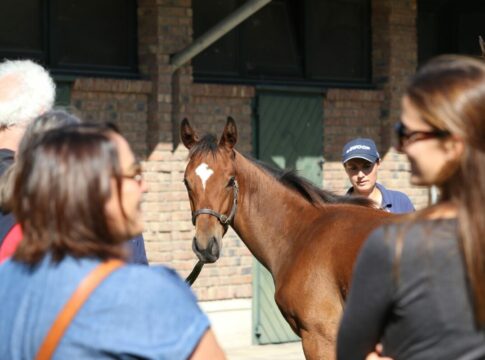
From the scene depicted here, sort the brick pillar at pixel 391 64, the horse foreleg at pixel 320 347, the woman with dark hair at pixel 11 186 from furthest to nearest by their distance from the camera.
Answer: the brick pillar at pixel 391 64
the horse foreleg at pixel 320 347
the woman with dark hair at pixel 11 186

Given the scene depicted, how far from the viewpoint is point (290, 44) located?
12586 mm

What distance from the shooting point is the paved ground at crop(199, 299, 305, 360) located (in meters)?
11.6

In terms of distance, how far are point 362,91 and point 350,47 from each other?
1.74 feet

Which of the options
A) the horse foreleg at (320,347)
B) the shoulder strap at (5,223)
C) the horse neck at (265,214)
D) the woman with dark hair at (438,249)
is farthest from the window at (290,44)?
the woman with dark hair at (438,249)

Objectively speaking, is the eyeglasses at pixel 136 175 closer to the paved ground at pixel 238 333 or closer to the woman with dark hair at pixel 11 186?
the woman with dark hair at pixel 11 186

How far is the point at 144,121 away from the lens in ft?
36.8

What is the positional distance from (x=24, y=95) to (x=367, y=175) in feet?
12.7

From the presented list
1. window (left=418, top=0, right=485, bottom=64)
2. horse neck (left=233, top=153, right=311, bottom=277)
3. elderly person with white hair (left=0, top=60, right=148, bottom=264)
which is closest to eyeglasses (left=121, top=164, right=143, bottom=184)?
elderly person with white hair (left=0, top=60, right=148, bottom=264)

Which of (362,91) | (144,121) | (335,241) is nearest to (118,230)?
(335,241)

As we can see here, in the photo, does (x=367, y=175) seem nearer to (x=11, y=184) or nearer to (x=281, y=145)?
(x=281, y=145)

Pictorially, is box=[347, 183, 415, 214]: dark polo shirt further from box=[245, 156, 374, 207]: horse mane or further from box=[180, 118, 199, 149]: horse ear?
box=[180, 118, 199, 149]: horse ear

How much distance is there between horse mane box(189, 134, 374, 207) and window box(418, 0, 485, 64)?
626cm

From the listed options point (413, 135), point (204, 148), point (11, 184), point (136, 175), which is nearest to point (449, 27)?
point (204, 148)

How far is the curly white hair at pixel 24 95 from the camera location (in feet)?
14.6
